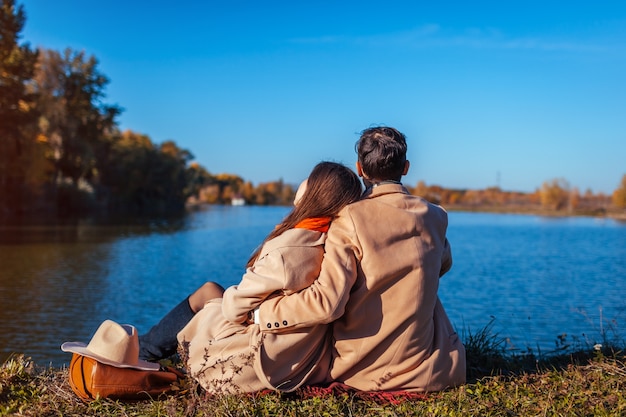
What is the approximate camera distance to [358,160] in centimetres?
322

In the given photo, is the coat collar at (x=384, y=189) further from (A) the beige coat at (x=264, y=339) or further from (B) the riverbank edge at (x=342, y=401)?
(B) the riverbank edge at (x=342, y=401)

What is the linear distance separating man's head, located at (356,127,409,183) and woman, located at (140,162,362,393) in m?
0.11

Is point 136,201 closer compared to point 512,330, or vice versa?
point 512,330

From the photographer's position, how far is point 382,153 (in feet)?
10.1

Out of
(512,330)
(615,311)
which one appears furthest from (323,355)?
(615,311)

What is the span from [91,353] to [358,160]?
1767mm

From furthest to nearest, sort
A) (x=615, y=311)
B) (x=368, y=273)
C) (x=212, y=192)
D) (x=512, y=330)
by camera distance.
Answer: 1. (x=212, y=192)
2. (x=615, y=311)
3. (x=512, y=330)
4. (x=368, y=273)

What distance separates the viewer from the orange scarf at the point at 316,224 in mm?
3043

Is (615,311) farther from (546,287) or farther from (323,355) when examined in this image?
(323,355)

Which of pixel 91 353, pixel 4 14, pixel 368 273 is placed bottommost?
pixel 91 353

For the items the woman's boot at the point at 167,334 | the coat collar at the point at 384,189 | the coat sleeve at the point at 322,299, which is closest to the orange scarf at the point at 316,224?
the coat sleeve at the point at 322,299

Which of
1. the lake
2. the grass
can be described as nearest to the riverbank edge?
the grass

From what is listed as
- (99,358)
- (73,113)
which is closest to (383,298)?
(99,358)

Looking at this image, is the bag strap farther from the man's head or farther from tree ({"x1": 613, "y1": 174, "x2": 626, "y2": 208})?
tree ({"x1": 613, "y1": 174, "x2": 626, "y2": 208})
